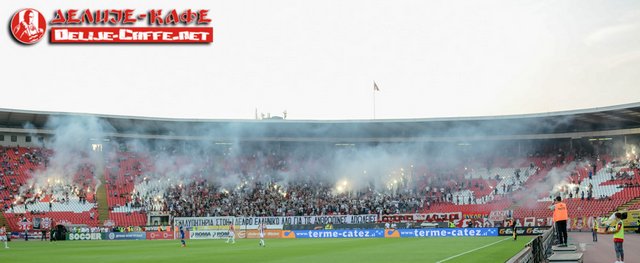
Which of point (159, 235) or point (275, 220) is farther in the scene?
point (275, 220)

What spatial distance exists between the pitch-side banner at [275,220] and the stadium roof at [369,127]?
48.4ft

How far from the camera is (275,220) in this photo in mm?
62094

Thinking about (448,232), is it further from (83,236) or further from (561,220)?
(83,236)

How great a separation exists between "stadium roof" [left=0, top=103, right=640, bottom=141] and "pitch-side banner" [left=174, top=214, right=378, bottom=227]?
48.4 ft

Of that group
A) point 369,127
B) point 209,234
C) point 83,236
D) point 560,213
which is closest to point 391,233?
point 209,234

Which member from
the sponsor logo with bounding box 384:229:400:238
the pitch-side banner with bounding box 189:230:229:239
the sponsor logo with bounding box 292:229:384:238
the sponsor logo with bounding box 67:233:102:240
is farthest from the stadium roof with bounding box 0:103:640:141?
the sponsor logo with bounding box 384:229:400:238

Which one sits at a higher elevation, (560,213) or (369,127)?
(369,127)

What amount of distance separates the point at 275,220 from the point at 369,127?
1972cm

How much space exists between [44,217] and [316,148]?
3233cm

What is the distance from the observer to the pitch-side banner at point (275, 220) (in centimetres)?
6197

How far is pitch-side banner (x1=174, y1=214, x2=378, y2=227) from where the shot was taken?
6197 cm

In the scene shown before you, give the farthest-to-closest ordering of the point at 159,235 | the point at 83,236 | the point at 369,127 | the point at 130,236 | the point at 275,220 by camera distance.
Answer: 1. the point at 369,127
2. the point at 275,220
3. the point at 159,235
4. the point at 130,236
5. the point at 83,236

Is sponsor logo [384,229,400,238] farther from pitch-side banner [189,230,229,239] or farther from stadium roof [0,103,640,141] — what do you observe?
stadium roof [0,103,640,141]

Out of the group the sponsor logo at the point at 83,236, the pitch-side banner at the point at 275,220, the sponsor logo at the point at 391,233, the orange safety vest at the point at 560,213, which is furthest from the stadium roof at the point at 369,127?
the orange safety vest at the point at 560,213
